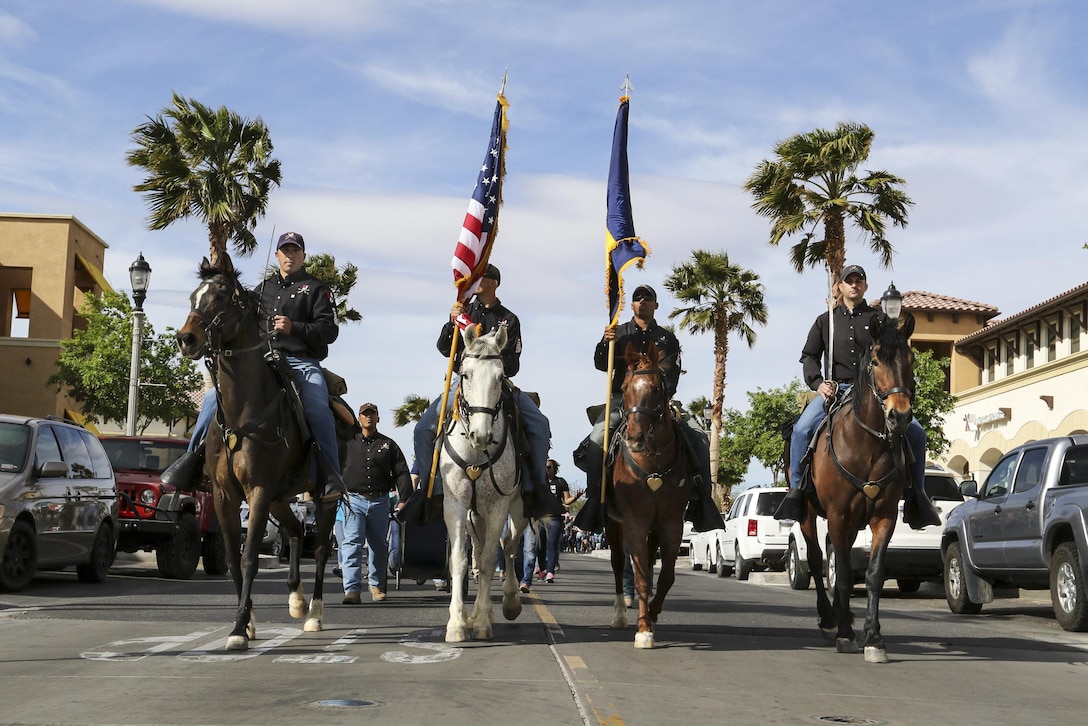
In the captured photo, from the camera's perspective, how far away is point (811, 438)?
39.0 ft

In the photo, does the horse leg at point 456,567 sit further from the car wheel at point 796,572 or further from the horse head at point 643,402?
the car wheel at point 796,572

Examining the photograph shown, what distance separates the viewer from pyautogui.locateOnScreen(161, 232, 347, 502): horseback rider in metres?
11.3

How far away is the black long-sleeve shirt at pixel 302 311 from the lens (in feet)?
39.1

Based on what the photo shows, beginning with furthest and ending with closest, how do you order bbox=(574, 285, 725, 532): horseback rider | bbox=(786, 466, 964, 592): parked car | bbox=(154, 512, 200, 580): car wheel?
bbox=(154, 512, 200, 580): car wheel → bbox=(786, 466, 964, 592): parked car → bbox=(574, 285, 725, 532): horseback rider

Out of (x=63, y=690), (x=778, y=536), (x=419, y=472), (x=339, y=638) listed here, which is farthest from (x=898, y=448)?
(x=778, y=536)

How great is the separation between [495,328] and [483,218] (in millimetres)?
1561

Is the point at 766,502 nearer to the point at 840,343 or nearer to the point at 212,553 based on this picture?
the point at 212,553

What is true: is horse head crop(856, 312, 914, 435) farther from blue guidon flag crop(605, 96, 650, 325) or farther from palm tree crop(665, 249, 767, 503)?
palm tree crop(665, 249, 767, 503)

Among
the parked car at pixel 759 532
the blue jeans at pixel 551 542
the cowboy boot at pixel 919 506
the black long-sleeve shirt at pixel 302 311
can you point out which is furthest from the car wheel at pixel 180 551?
the cowboy boot at pixel 919 506

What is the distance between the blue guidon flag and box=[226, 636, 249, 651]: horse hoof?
4.69 meters

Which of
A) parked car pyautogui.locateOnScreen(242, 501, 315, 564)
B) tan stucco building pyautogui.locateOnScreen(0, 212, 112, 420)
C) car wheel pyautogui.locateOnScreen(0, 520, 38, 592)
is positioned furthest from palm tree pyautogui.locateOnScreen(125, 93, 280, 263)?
tan stucco building pyautogui.locateOnScreen(0, 212, 112, 420)

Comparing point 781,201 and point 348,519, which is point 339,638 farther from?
point 781,201

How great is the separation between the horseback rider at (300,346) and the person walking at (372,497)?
15.5ft

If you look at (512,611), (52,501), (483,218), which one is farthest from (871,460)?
(52,501)
